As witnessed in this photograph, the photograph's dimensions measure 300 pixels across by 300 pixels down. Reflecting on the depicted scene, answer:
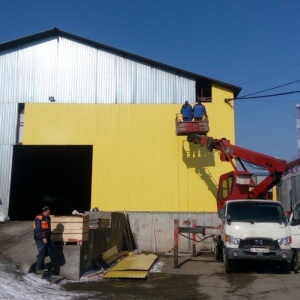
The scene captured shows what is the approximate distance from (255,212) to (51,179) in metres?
22.6

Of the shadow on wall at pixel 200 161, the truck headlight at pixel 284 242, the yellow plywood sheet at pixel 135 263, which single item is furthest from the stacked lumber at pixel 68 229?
the shadow on wall at pixel 200 161

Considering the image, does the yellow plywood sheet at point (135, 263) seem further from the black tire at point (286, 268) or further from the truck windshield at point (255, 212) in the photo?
the black tire at point (286, 268)

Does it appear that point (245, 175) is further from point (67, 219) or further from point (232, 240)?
point (67, 219)

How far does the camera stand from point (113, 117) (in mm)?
23859

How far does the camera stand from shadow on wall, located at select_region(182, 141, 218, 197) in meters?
23.4

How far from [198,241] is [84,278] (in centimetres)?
803

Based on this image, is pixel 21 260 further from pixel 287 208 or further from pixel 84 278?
pixel 287 208

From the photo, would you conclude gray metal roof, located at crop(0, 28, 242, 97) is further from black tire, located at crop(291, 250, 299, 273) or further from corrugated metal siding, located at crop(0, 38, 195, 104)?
black tire, located at crop(291, 250, 299, 273)

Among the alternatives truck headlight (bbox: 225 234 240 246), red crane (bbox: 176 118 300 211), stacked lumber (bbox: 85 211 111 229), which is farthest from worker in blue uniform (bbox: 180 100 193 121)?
truck headlight (bbox: 225 234 240 246)

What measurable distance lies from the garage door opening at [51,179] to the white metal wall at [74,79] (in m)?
2.94

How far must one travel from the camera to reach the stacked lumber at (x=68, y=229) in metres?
12.1

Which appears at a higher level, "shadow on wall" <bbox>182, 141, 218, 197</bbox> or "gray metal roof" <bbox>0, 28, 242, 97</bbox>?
"gray metal roof" <bbox>0, 28, 242, 97</bbox>

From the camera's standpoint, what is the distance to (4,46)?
23953mm

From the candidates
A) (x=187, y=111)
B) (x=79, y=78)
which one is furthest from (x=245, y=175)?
(x=79, y=78)
